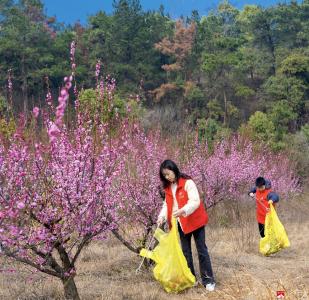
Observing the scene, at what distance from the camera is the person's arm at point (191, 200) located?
494 centimetres

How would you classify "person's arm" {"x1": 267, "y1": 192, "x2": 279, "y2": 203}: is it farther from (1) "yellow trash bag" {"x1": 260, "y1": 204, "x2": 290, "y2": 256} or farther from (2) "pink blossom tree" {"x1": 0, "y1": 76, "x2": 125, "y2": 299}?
(2) "pink blossom tree" {"x1": 0, "y1": 76, "x2": 125, "y2": 299}

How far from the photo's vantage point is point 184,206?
5016 mm

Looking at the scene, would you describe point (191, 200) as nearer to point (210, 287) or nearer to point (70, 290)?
point (210, 287)

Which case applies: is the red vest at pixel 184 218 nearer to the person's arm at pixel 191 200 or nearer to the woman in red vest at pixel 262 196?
the person's arm at pixel 191 200

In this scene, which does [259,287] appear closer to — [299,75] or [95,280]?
[95,280]

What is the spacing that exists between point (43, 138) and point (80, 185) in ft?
8.21

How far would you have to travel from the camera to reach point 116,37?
32.1m

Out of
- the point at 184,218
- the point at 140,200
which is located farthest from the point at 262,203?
the point at 184,218

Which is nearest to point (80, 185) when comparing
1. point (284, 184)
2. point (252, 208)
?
point (252, 208)

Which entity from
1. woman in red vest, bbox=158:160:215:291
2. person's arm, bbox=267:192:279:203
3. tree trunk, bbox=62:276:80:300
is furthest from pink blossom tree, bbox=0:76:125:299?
person's arm, bbox=267:192:279:203

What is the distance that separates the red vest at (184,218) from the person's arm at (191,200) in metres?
0.07

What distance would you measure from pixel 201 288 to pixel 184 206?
103cm

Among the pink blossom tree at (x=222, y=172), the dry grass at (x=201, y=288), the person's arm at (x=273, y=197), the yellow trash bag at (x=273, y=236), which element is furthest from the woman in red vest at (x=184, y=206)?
the pink blossom tree at (x=222, y=172)

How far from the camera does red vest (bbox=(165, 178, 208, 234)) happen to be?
5.16 meters
